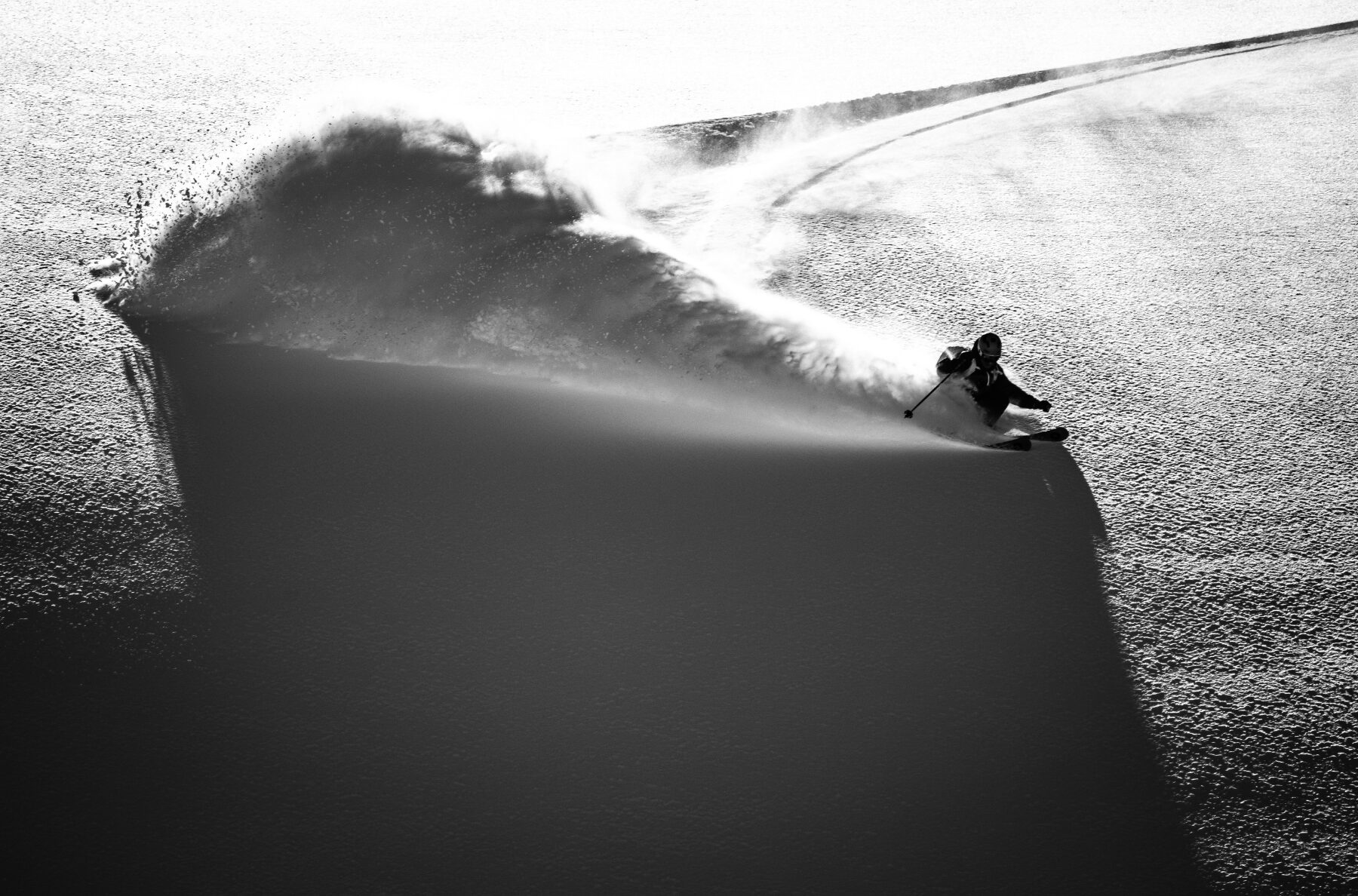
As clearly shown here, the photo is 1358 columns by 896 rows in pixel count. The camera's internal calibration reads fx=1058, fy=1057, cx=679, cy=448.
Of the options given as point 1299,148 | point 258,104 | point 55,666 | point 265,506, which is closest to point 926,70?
point 1299,148

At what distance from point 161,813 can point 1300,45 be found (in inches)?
491

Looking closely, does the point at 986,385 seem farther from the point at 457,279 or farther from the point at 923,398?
the point at 457,279

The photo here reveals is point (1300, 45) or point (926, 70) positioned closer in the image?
point (926, 70)

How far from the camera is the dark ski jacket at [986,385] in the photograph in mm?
4773

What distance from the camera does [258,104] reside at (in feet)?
27.2

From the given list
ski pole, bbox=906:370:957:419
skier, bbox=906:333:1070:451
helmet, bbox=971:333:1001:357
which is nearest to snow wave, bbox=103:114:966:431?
ski pole, bbox=906:370:957:419

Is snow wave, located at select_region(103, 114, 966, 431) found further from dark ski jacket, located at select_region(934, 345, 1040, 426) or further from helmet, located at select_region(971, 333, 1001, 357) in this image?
helmet, located at select_region(971, 333, 1001, 357)

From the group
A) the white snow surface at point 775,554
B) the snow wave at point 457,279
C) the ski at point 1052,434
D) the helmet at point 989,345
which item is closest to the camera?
the white snow surface at point 775,554

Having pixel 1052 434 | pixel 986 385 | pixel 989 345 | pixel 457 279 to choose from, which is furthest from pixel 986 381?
pixel 457 279

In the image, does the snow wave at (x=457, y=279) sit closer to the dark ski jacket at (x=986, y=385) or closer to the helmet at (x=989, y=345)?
the dark ski jacket at (x=986, y=385)

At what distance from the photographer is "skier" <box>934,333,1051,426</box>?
4727mm

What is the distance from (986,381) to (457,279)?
2756 mm

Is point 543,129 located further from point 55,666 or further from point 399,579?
point 55,666

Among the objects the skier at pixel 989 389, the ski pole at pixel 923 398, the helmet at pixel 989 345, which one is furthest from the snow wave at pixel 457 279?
the helmet at pixel 989 345
